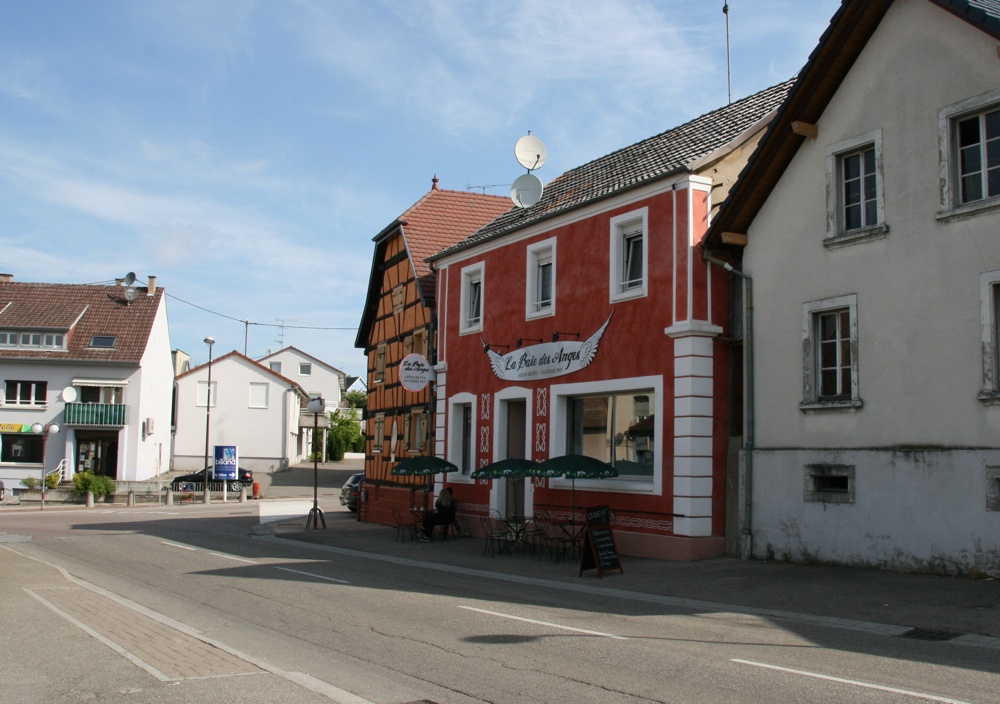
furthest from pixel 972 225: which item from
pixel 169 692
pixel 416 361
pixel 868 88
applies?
pixel 416 361

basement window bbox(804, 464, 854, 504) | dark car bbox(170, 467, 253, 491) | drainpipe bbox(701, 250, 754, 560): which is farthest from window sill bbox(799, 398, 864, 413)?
dark car bbox(170, 467, 253, 491)

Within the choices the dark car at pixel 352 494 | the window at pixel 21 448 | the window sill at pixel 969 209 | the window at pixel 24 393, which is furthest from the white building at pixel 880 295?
the window at pixel 24 393

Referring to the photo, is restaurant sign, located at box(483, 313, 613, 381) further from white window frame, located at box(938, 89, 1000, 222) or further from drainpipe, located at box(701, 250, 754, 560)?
white window frame, located at box(938, 89, 1000, 222)

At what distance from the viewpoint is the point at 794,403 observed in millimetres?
16703

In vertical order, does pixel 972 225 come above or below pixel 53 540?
above

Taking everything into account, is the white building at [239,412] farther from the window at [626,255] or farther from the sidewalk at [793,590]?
the window at [626,255]

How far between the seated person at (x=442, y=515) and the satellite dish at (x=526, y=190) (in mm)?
7118

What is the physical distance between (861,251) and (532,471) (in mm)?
7158

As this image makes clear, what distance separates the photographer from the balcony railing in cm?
5253

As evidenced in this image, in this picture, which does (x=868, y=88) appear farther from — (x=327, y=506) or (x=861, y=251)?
(x=327, y=506)

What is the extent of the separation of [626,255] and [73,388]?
41239mm

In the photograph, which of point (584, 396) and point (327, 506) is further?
point (327, 506)

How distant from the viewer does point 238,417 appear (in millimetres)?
66125

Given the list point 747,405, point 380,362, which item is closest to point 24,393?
point 380,362
